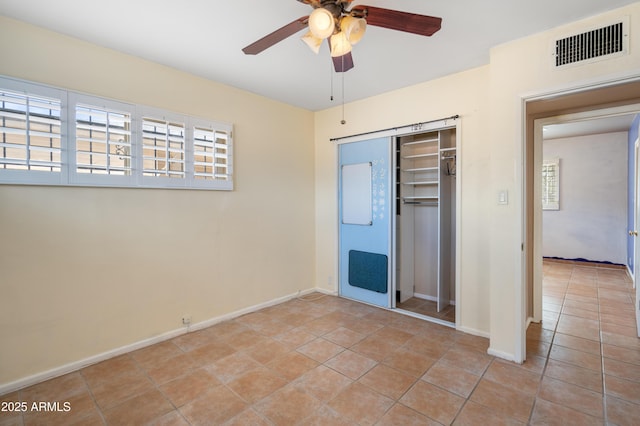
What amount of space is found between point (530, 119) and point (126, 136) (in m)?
3.94

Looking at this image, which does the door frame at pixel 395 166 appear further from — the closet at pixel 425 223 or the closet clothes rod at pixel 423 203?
the closet clothes rod at pixel 423 203

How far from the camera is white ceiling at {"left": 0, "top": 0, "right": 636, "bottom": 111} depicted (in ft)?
6.47

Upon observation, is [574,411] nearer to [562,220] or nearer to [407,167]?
[407,167]

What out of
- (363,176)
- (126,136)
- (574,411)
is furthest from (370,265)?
(126,136)

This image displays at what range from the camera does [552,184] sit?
6.40 meters

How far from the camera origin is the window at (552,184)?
6301mm

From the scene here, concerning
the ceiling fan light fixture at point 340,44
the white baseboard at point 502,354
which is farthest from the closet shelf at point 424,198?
the ceiling fan light fixture at point 340,44

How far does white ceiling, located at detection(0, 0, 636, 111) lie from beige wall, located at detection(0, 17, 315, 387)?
224mm

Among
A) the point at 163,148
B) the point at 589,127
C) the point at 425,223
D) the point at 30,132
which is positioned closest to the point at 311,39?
the point at 163,148

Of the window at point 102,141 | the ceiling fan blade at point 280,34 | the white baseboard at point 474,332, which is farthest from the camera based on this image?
the white baseboard at point 474,332

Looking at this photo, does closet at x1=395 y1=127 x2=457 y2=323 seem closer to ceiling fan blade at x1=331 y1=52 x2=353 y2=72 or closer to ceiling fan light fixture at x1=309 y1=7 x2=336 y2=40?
ceiling fan blade at x1=331 y1=52 x2=353 y2=72

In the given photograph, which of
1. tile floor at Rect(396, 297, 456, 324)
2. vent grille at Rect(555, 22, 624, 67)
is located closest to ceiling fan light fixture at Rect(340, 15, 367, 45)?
vent grille at Rect(555, 22, 624, 67)

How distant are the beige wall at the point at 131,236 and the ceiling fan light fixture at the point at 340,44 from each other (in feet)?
6.32

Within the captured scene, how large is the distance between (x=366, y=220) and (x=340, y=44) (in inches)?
96.6
